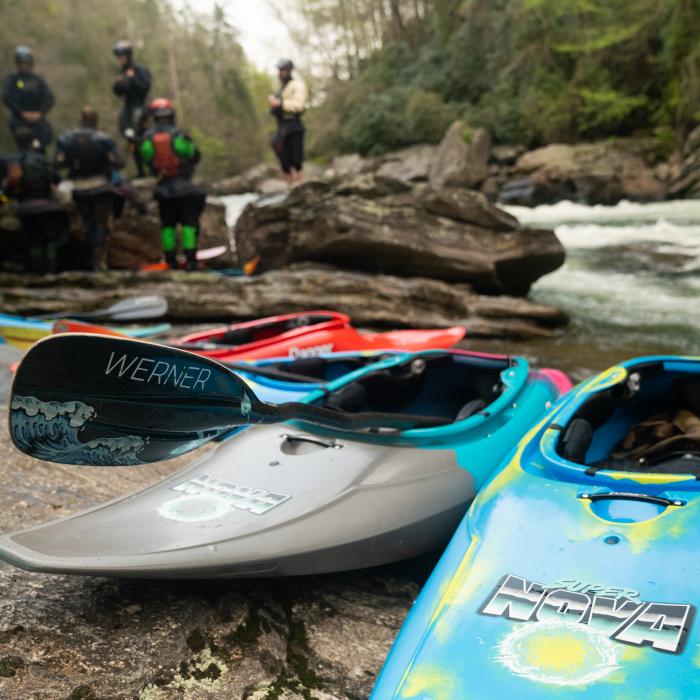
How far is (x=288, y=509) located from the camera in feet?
5.16

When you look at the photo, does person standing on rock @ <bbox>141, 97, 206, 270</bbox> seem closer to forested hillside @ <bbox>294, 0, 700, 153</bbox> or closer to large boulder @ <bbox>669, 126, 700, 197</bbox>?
large boulder @ <bbox>669, 126, 700, 197</bbox>

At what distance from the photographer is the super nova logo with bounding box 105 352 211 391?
1303 mm

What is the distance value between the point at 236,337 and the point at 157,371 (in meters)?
2.85

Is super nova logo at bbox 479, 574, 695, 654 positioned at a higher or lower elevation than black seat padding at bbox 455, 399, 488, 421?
higher

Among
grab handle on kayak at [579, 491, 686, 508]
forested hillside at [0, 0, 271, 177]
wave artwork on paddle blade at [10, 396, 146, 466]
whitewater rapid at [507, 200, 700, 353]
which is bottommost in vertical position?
whitewater rapid at [507, 200, 700, 353]

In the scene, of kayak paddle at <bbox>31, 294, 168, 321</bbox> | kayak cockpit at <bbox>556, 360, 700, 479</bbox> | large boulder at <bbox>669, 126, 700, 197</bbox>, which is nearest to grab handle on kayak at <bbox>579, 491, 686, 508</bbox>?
kayak cockpit at <bbox>556, 360, 700, 479</bbox>

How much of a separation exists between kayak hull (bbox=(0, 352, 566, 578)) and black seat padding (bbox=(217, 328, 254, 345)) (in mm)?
2036

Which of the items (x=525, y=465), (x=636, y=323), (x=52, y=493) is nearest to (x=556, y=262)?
(x=636, y=323)

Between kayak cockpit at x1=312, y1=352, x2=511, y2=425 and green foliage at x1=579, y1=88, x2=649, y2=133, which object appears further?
green foliage at x1=579, y1=88, x2=649, y2=133

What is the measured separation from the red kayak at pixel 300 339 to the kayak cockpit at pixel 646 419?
1861 millimetres

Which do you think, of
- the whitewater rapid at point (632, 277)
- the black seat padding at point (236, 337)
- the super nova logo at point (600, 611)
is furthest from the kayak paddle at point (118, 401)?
the whitewater rapid at point (632, 277)

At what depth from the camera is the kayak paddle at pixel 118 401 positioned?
1.21m

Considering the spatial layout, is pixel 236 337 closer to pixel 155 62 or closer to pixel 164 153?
pixel 164 153

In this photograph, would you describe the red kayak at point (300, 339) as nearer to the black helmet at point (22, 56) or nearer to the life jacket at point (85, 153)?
the life jacket at point (85, 153)
